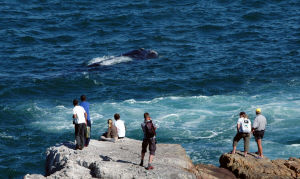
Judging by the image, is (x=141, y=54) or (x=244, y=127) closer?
(x=244, y=127)

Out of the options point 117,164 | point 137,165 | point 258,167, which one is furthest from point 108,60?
point 117,164

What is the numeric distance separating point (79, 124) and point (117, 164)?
9.88 feet

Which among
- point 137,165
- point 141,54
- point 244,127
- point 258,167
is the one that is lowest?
point 258,167

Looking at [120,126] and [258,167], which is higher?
[120,126]

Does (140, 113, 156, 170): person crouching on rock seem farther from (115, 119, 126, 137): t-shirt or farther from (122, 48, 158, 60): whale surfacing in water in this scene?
(122, 48, 158, 60): whale surfacing in water

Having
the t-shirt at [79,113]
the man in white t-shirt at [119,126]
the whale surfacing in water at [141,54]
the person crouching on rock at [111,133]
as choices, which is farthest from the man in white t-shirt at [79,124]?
the whale surfacing in water at [141,54]

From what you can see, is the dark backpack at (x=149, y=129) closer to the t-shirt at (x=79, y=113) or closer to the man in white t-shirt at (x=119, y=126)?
the t-shirt at (x=79, y=113)

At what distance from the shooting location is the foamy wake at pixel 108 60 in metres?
48.7

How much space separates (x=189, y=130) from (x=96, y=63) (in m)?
16.7

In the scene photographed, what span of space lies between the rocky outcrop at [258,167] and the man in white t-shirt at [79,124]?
21.1 feet

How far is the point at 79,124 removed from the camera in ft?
75.1

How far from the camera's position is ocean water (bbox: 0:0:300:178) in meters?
33.7

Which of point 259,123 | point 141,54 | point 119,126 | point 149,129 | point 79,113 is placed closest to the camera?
point 149,129

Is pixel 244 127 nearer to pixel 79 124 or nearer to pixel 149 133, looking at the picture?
pixel 149 133
